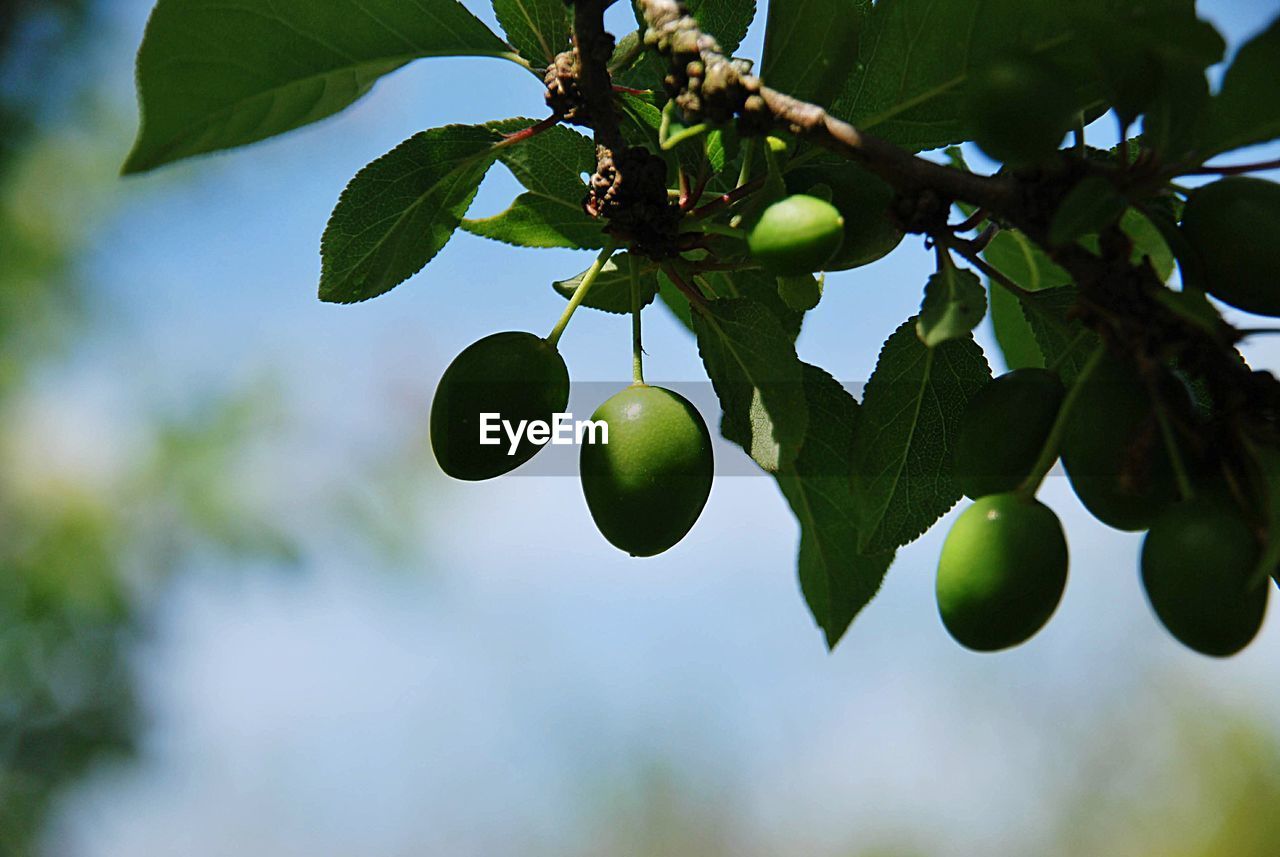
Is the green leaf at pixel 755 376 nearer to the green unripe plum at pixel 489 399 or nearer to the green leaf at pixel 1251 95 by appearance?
the green unripe plum at pixel 489 399

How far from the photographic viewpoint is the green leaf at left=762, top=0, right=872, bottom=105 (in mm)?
690

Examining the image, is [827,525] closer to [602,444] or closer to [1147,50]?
[602,444]

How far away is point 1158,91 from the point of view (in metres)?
0.54

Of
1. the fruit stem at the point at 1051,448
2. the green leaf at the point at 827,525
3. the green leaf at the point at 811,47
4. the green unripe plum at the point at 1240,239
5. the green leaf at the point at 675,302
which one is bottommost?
the green leaf at the point at 827,525

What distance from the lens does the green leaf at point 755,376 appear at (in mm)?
714

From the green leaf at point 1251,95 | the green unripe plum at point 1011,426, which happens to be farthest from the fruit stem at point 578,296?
the green leaf at point 1251,95

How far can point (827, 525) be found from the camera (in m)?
0.82

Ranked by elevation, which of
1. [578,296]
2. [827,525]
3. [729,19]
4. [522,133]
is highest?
[729,19]

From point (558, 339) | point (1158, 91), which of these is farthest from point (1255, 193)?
point (558, 339)

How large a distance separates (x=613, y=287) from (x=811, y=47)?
0.87ft

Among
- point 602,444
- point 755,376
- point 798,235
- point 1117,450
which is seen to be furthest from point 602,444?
point 1117,450

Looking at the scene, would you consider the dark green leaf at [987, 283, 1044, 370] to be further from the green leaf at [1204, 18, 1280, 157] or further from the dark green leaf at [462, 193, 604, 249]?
the green leaf at [1204, 18, 1280, 157]

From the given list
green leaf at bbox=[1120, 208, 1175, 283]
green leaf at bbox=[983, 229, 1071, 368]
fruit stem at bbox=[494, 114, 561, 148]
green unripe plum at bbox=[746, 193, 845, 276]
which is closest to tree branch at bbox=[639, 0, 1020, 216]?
green unripe plum at bbox=[746, 193, 845, 276]

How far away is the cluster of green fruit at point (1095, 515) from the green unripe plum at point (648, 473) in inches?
7.3
